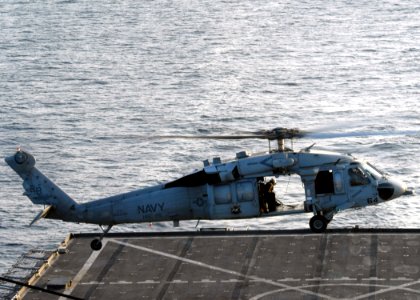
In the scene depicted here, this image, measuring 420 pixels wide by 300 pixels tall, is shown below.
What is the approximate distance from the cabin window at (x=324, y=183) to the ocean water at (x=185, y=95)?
122ft

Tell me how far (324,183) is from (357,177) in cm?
178

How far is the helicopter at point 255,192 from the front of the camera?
210 feet

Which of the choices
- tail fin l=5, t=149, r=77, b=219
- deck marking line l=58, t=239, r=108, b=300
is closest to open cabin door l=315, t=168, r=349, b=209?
tail fin l=5, t=149, r=77, b=219

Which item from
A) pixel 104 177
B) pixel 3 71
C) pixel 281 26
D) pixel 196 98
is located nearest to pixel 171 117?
pixel 196 98

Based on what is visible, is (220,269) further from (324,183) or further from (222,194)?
(324,183)

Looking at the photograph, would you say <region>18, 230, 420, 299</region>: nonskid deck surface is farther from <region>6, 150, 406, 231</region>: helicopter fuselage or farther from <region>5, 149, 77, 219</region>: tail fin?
<region>6, 150, 406, 231</region>: helicopter fuselage

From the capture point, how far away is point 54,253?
270 ft

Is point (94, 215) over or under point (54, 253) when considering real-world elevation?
over

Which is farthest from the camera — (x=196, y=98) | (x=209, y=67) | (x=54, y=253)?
(x=209, y=67)

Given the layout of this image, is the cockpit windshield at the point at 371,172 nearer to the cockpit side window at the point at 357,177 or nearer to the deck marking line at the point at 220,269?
the cockpit side window at the point at 357,177

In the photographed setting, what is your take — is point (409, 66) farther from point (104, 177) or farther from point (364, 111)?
point (104, 177)

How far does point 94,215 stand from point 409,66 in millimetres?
107684

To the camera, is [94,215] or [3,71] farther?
[3,71]

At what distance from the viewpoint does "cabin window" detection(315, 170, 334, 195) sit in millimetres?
64750
